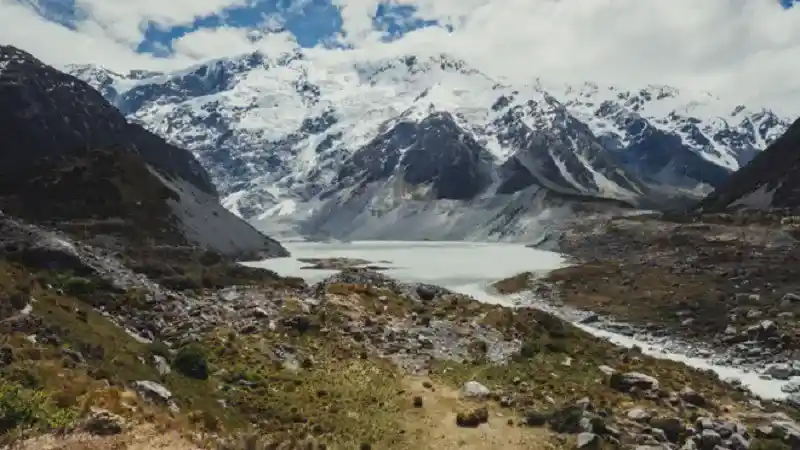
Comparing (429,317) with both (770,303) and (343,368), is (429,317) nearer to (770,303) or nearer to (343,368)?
(343,368)

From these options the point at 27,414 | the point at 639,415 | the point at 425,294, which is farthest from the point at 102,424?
the point at 425,294

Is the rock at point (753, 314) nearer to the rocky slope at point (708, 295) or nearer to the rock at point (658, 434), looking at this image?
the rocky slope at point (708, 295)

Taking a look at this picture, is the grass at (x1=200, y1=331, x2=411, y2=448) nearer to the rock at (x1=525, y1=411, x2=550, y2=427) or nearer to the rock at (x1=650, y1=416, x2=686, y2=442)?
the rock at (x1=525, y1=411, x2=550, y2=427)

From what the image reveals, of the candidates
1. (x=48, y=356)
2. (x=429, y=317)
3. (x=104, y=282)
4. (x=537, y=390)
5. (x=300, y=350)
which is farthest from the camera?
(x=429, y=317)

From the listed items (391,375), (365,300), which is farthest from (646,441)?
(365,300)

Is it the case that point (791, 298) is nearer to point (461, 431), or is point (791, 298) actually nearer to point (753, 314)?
point (753, 314)

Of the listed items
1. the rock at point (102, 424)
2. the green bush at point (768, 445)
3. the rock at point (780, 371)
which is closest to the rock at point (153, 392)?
the rock at point (102, 424)

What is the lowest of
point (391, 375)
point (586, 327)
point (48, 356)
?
point (586, 327)

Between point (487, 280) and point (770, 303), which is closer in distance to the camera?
point (770, 303)
